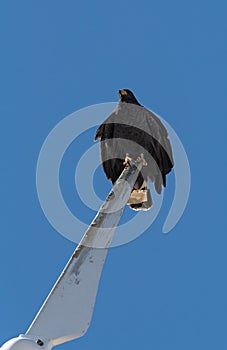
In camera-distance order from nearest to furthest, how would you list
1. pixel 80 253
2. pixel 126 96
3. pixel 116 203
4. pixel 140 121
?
1. pixel 80 253
2. pixel 116 203
3. pixel 140 121
4. pixel 126 96

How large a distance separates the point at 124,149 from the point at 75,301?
7.21m

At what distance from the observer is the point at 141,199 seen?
15914 mm

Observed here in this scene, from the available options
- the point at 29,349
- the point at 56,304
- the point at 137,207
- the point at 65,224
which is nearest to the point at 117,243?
the point at 65,224

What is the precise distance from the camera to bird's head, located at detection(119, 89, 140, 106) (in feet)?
61.4

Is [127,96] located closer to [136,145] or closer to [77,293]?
[136,145]

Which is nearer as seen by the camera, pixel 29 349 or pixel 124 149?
pixel 29 349

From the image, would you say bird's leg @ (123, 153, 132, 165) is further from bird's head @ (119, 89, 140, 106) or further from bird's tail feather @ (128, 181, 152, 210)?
bird's head @ (119, 89, 140, 106)

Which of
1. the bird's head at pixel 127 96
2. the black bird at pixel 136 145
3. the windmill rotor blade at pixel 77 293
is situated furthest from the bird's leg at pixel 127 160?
the windmill rotor blade at pixel 77 293

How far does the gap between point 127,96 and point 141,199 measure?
375cm

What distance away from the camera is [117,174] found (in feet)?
54.8

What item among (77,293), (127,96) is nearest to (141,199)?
(127,96)

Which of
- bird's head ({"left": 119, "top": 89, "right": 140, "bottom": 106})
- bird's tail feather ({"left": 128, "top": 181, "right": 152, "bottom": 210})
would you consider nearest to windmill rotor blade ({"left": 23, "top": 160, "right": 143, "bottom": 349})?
bird's tail feather ({"left": 128, "top": 181, "right": 152, "bottom": 210})

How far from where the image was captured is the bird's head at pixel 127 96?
18703 millimetres

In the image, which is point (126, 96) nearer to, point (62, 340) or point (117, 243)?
point (117, 243)
